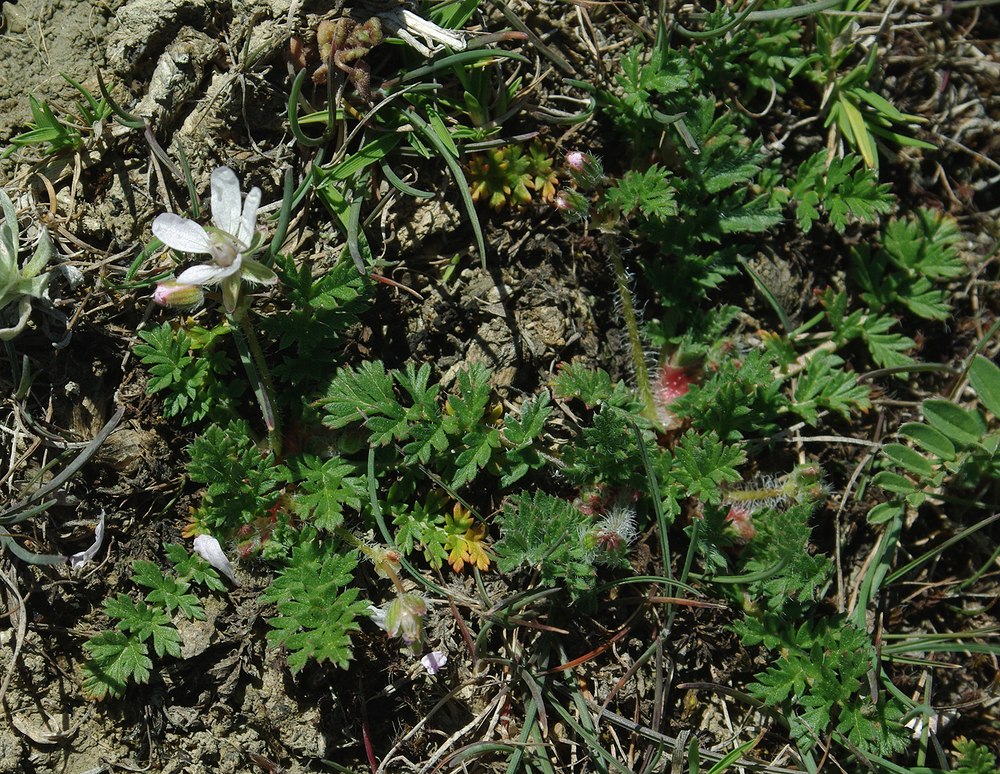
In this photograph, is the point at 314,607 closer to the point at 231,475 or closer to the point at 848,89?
the point at 231,475

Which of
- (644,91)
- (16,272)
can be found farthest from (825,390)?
(16,272)

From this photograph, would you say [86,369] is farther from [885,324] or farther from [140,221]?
[885,324]

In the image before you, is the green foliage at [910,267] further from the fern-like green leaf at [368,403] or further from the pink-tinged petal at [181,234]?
the pink-tinged petal at [181,234]

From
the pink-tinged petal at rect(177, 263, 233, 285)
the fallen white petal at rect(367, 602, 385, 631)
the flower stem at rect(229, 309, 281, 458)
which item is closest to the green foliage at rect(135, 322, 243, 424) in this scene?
the flower stem at rect(229, 309, 281, 458)

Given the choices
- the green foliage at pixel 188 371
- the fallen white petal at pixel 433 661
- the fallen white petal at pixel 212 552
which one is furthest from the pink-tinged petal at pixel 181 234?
the fallen white petal at pixel 433 661

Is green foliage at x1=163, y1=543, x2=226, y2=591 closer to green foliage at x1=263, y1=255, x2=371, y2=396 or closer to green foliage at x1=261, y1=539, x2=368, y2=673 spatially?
green foliage at x1=261, y1=539, x2=368, y2=673

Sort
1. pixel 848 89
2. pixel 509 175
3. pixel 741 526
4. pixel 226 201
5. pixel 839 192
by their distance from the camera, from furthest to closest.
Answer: pixel 848 89
pixel 839 192
pixel 509 175
pixel 741 526
pixel 226 201

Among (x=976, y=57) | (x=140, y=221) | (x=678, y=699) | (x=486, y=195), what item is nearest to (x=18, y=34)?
(x=140, y=221)
